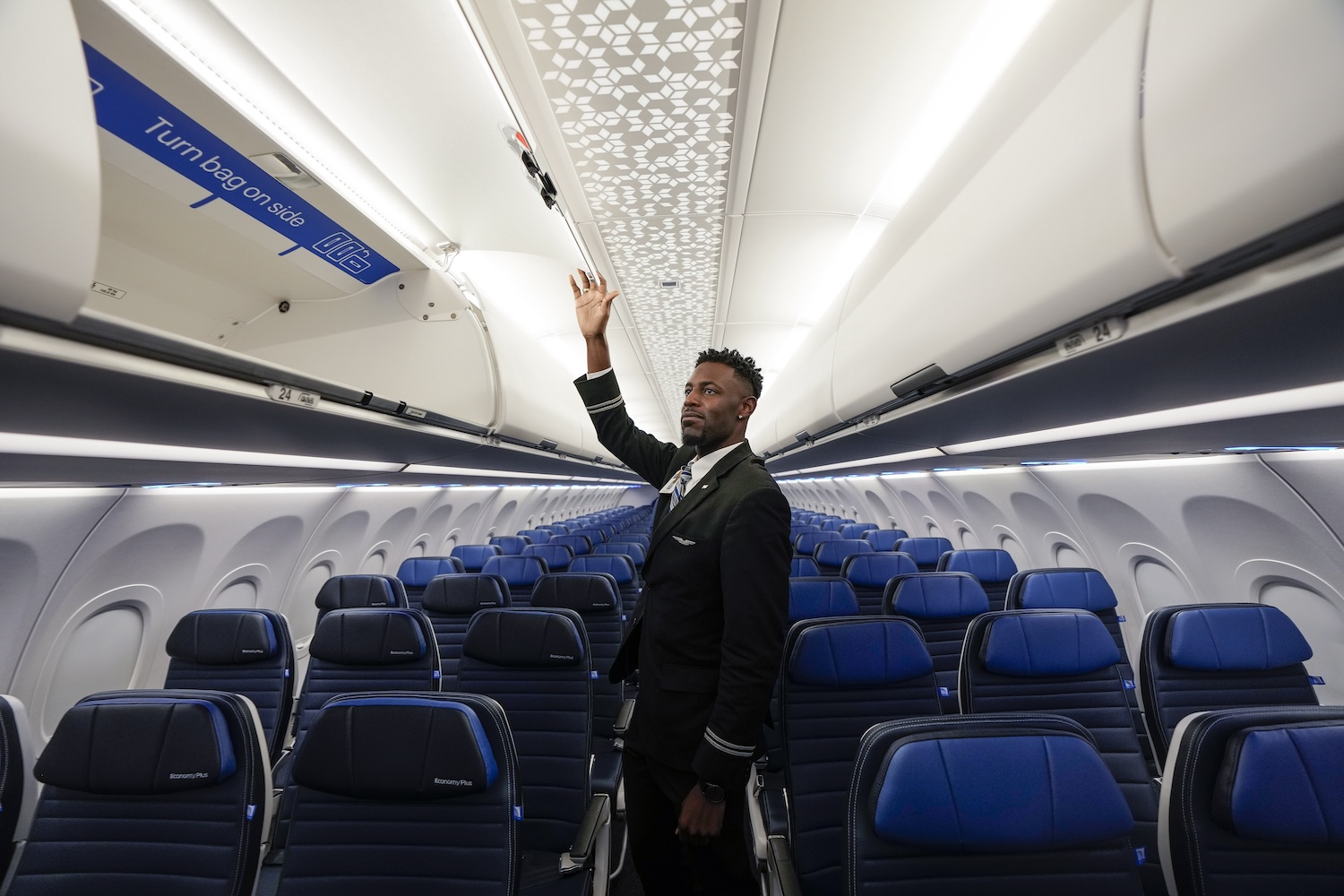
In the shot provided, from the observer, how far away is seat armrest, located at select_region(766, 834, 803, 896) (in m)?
1.94

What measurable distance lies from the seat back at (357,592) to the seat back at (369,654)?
1.17 meters

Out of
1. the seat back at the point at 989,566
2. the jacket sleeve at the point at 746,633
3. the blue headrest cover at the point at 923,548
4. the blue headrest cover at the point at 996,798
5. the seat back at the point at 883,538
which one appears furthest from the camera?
the seat back at the point at 883,538

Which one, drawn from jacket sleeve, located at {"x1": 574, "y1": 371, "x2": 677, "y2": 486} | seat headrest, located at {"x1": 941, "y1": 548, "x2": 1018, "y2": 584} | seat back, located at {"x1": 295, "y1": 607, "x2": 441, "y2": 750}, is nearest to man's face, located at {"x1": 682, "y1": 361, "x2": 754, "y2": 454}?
jacket sleeve, located at {"x1": 574, "y1": 371, "x2": 677, "y2": 486}

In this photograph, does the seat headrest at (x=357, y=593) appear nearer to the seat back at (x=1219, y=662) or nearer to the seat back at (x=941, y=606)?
the seat back at (x=941, y=606)

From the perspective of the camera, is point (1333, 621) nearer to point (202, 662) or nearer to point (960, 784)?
point (960, 784)

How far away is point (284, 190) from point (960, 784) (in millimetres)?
2756

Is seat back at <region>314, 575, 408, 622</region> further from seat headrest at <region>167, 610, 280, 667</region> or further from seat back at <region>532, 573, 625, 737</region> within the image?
seat back at <region>532, 573, 625, 737</region>

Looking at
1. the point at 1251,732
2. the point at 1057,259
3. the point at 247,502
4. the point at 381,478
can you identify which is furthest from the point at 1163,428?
the point at 247,502

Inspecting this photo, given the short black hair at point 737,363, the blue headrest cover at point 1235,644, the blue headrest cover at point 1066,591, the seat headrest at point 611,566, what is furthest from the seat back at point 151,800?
the seat headrest at point 611,566

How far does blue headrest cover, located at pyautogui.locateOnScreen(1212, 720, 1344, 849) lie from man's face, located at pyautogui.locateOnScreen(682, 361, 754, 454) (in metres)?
1.69

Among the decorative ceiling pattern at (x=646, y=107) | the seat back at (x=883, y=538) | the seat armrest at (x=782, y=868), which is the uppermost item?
the decorative ceiling pattern at (x=646, y=107)

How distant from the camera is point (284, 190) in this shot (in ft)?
6.55

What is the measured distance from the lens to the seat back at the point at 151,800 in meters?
1.85

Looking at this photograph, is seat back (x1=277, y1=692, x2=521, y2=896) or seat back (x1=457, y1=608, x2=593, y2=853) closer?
seat back (x1=277, y1=692, x2=521, y2=896)
